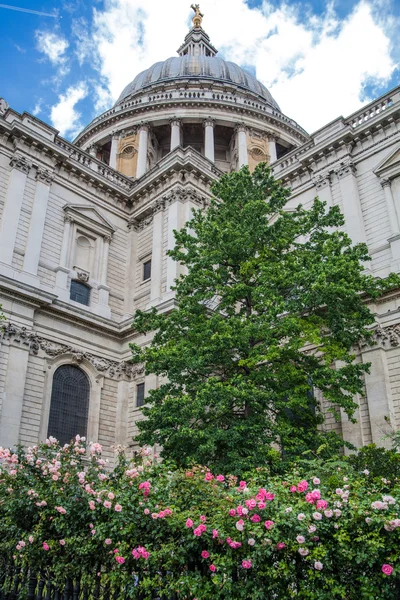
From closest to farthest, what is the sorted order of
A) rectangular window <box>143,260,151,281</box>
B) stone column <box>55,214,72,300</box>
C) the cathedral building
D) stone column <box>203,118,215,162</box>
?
the cathedral building, stone column <box>55,214,72,300</box>, rectangular window <box>143,260,151,281</box>, stone column <box>203,118,215,162</box>

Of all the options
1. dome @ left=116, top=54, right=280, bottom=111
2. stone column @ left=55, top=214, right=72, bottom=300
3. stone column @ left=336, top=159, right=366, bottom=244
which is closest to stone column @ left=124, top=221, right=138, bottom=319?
stone column @ left=55, top=214, right=72, bottom=300

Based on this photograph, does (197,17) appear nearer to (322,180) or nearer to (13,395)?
(322,180)

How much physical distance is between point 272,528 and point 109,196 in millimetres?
25416

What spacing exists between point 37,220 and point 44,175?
2.80m

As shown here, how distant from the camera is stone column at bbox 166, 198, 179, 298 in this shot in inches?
956

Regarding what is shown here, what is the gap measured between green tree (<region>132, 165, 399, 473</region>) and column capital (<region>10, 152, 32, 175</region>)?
38.6 feet

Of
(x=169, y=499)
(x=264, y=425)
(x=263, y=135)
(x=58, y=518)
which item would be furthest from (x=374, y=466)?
(x=263, y=135)

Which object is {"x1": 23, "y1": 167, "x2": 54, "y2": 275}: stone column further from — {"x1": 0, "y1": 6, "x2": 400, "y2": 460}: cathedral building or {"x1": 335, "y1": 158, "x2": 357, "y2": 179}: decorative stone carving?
{"x1": 335, "y1": 158, "x2": 357, "y2": 179}: decorative stone carving

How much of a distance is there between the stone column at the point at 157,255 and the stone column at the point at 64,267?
436 cm

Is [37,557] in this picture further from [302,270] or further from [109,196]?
[109,196]

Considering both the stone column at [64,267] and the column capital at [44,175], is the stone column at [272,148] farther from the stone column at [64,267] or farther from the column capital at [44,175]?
the stone column at [64,267]

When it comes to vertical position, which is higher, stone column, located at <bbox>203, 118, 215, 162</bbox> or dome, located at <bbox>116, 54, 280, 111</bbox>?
dome, located at <bbox>116, 54, 280, 111</bbox>

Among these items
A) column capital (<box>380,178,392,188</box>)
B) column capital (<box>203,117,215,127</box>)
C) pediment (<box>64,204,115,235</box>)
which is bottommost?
column capital (<box>380,178,392,188</box>)

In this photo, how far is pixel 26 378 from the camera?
20703 mm
